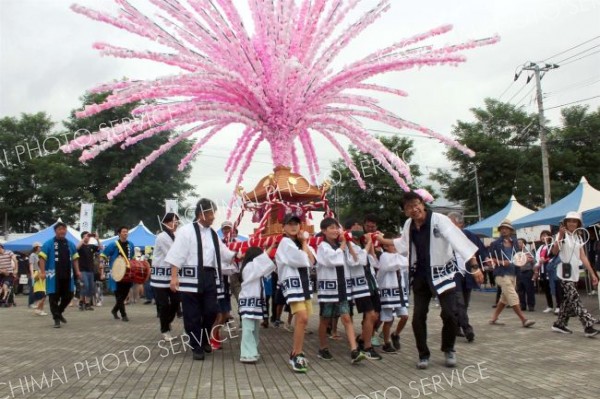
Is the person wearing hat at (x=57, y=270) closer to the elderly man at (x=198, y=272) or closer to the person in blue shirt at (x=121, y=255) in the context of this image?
the person in blue shirt at (x=121, y=255)

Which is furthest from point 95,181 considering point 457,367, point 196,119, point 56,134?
point 457,367

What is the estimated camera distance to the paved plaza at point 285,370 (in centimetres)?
460

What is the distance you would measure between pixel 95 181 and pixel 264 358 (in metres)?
31.8

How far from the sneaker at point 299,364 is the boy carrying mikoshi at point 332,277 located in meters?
0.70

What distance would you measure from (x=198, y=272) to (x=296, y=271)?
1220 mm

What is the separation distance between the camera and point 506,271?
9.25m

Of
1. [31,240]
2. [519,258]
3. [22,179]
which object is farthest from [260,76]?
[22,179]

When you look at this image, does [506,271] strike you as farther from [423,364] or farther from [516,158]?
[516,158]

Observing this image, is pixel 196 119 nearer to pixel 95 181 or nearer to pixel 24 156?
pixel 95 181

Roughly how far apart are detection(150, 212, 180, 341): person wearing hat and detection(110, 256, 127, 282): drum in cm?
267

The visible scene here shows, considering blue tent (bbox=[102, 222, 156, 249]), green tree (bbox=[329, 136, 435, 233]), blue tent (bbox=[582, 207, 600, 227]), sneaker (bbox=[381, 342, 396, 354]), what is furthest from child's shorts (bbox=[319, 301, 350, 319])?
green tree (bbox=[329, 136, 435, 233])

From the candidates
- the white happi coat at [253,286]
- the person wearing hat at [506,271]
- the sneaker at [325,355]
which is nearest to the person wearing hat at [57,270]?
the white happi coat at [253,286]

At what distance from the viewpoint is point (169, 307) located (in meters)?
7.61

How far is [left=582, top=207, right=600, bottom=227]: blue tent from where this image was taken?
485 inches
